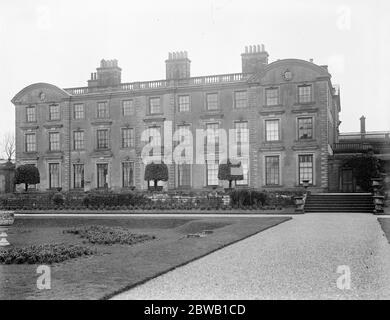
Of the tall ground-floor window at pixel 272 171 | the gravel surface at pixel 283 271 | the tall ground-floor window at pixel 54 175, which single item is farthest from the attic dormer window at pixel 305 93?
the gravel surface at pixel 283 271

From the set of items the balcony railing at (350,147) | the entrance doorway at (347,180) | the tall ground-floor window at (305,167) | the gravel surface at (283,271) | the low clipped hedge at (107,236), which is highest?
the balcony railing at (350,147)

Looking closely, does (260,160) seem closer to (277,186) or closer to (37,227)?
(277,186)

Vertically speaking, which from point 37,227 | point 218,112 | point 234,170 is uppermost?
point 218,112

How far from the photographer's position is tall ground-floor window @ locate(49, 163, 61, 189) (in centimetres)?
3791

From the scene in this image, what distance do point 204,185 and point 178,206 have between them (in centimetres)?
847

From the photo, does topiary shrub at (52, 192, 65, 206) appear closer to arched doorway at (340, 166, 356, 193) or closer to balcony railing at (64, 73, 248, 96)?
balcony railing at (64, 73, 248, 96)

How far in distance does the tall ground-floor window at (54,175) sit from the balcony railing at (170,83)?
566cm

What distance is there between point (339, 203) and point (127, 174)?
1691cm

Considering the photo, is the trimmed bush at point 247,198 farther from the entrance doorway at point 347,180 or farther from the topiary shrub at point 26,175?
the topiary shrub at point 26,175

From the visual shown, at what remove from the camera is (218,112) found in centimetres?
3416

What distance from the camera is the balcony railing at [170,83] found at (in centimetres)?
3416

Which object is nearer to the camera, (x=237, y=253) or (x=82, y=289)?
(x=82, y=289)

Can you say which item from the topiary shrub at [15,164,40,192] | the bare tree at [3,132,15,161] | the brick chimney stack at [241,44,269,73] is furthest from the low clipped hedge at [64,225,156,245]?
the bare tree at [3,132,15,161]
